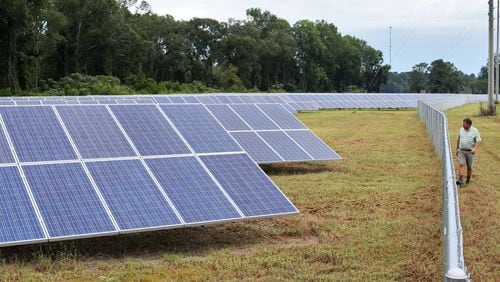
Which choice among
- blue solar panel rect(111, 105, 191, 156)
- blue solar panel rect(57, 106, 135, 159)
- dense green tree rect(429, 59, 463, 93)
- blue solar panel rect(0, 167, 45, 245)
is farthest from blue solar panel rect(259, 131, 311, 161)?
dense green tree rect(429, 59, 463, 93)

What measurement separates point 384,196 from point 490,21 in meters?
41.2

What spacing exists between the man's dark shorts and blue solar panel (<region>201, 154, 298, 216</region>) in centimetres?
734

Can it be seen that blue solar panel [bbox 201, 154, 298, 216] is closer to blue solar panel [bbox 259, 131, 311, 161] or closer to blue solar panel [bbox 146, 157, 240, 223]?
blue solar panel [bbox 146, 157, 240, 223]

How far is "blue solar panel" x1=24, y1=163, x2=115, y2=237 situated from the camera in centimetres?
866

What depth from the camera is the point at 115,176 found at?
33.0 feet

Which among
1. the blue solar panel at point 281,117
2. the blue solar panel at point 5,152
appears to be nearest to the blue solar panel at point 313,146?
the blue solar panel at point 281,117

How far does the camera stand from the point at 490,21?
2002 inches

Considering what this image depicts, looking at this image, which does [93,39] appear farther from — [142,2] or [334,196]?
[334,196]

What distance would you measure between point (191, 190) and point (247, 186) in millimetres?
1023

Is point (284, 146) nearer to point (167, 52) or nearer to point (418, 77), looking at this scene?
point (167, 52)

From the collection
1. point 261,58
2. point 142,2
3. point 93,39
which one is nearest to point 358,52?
point 261,58

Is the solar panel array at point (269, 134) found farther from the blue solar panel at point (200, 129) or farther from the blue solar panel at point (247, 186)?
the blue solar panel at point (247, 186)

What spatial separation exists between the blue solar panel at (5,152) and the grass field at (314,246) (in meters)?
1.36

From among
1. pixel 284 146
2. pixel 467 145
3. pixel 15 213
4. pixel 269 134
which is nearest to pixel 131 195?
pixel 15 213
